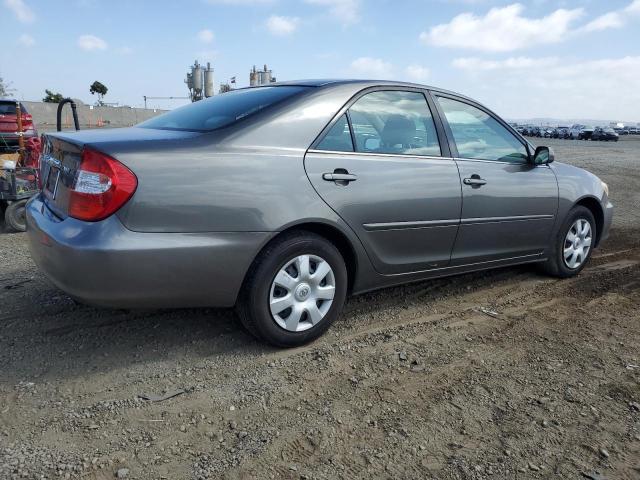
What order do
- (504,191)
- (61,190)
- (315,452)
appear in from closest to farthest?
(315,452) → (61,190) → (504,191)

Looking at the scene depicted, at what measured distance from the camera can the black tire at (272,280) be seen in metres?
3.10

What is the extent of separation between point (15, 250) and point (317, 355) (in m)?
3.89

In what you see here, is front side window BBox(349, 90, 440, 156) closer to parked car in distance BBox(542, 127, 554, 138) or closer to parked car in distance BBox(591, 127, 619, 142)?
parked car in distance BBox(591, 127, 619, 142)

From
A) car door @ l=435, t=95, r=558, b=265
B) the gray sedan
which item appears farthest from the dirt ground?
car door @ l=435, t=95, r=558, b=265

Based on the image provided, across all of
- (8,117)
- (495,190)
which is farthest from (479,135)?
(8,117)

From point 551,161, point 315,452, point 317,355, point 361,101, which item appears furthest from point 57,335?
point 551,161

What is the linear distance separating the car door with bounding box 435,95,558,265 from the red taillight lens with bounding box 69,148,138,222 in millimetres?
2360

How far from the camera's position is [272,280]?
3141mm

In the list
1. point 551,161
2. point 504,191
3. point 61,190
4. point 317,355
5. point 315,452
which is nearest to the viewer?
point 315,452

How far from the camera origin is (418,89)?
4.00 meters

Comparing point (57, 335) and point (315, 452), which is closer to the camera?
point (315, 452)

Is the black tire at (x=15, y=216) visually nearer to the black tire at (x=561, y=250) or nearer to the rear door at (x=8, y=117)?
the rear door at (x=8, y=117)

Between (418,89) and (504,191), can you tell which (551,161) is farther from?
(418,89)

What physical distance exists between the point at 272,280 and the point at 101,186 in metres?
1.04
